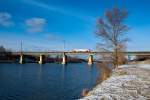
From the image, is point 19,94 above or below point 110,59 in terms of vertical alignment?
below

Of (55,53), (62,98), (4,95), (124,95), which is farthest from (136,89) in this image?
(55,53)

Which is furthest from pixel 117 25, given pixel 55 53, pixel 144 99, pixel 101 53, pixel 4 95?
pixel 55 53

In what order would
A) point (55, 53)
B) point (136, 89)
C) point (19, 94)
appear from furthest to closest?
point (55, 53) < point (19, 94) < point (136, 89)

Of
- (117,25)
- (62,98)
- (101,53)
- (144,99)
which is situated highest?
(117,25)

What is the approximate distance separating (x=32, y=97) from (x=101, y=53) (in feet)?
42.4

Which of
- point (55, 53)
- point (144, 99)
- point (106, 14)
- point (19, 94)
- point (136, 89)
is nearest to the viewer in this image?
point (144, 99)

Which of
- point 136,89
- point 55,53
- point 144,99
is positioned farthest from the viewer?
point 55,53

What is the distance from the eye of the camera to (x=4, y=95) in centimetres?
3794

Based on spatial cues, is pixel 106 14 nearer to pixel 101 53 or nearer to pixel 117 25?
pixel 117 25

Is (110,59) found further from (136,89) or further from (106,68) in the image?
(136,89)

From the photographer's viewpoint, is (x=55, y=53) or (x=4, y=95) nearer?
(x=4, y=95)

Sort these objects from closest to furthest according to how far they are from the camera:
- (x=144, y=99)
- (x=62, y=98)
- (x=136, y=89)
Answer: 1. (x=144, y=99)
2. (x=136, y=89)
3. (x=62, y=98)

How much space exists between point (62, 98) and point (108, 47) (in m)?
12.7

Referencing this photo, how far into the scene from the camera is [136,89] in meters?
16.3
